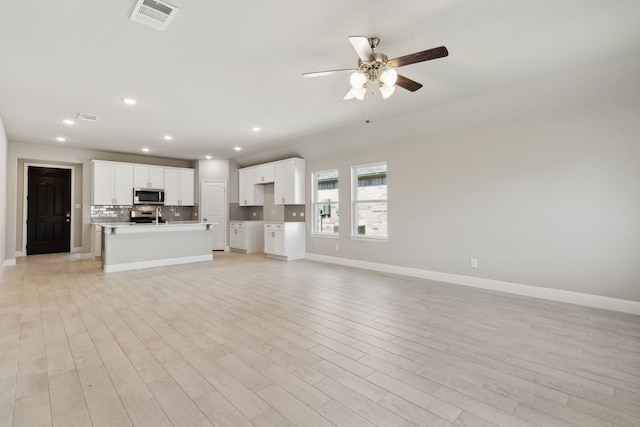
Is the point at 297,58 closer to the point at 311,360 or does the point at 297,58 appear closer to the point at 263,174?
the point at 311,360

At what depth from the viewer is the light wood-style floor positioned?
1.75 meters

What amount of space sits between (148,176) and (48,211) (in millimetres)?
2861

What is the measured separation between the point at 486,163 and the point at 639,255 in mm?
2018

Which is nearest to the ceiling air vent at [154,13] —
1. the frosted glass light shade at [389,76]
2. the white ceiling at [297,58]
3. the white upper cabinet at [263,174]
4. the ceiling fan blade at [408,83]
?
the white ceiling at [297,58]

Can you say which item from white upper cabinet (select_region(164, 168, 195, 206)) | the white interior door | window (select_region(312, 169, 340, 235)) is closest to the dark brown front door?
white upper cabinet (select_region(164, 168, 195, 206))

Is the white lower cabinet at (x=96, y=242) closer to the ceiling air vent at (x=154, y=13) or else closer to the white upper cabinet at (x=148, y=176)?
the white upper cabinet at (x=148, y=176)

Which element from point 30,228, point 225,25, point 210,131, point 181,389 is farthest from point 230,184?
point 181,389

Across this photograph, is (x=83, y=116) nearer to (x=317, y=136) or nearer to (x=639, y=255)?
(x=317, y=136)

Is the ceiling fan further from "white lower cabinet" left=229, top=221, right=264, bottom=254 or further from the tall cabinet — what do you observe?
"white lower cabinet" left=229, top=221, right=264, bottom=254

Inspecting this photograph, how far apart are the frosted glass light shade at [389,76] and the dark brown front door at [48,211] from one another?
9396 mm

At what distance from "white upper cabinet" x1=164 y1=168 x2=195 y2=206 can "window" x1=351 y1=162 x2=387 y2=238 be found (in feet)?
16.9

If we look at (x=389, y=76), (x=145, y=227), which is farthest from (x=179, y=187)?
(x=389, y=76)

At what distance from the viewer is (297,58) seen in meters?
3.13

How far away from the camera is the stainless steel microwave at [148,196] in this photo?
7949 millimetres
